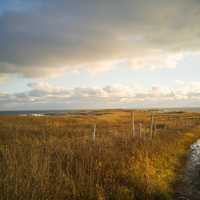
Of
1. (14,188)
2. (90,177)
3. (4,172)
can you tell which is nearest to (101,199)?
(90,177)

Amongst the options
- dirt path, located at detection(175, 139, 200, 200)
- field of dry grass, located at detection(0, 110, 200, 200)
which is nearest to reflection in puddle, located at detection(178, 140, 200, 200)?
dirt path, located at detection(175, 139, 200, 200)

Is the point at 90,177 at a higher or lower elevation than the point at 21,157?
lower

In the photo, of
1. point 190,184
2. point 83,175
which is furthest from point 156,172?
point 83,175

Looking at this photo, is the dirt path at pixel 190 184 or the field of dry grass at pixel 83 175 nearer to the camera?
the field of dry grass at pixel 83 175

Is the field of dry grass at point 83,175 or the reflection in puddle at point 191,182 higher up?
the field of dry grass at point 83,175

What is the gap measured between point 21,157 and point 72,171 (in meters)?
1.47

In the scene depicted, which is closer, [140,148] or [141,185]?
[141,185]

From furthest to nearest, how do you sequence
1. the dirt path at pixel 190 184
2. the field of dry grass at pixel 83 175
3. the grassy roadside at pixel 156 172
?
the dirt path at pixel 190 184, the grassy roadside at pixel 156 172, the field of dry grass at pixel 83 175

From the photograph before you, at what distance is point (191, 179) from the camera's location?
320 inches

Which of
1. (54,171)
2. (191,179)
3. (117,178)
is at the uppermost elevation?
(54,171)

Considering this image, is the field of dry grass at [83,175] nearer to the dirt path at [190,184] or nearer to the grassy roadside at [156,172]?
the grassy roadside at [156,172]

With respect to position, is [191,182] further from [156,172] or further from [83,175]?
[83,175]

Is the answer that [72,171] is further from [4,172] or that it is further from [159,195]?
[159,195]

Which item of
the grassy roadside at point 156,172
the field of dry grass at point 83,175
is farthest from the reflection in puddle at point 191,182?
the field of dry grass at point 83,175
